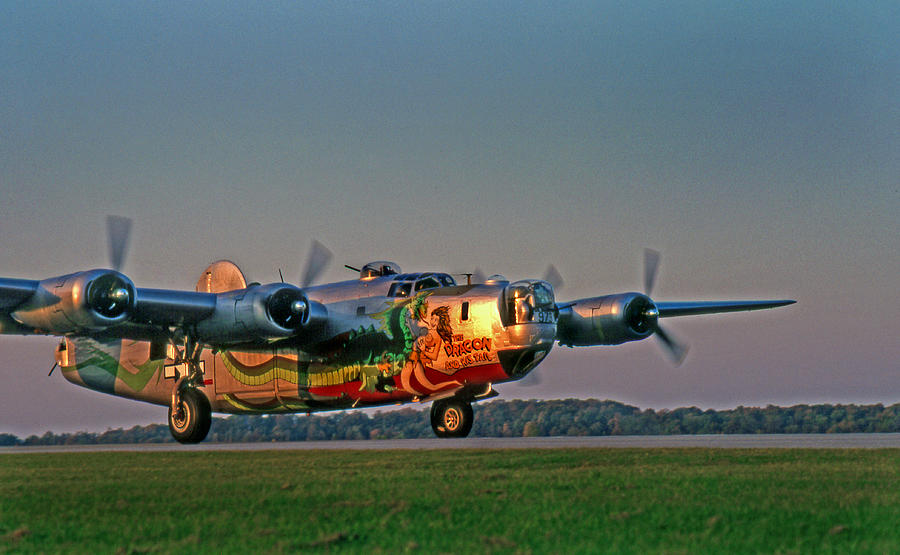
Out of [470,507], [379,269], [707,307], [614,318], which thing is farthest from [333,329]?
[470,507]

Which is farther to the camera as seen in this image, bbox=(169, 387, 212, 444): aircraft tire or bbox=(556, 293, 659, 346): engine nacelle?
bbox=(556, 293, 659, 346): engine nacelle

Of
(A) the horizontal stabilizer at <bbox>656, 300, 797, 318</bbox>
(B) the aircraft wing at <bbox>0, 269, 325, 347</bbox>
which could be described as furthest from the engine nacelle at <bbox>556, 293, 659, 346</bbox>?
(B) the aircraft wing at <bbox>0, 269, 325, 347</bbox>

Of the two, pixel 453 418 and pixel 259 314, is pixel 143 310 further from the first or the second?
pixel 453 418

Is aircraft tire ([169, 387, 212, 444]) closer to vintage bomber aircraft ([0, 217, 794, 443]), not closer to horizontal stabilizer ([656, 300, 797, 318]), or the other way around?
vintage bomber aircraft ([0, 217, 794, 443])

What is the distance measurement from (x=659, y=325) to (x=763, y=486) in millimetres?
17130

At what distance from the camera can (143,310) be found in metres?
22.7

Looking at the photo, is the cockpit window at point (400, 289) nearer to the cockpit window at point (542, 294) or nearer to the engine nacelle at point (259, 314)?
the engine nacelle at point (259, 314)

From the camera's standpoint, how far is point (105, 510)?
338 inches

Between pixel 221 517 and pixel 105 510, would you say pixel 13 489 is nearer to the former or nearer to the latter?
pixel 105 510

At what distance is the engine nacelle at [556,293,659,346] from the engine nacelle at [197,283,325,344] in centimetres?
718

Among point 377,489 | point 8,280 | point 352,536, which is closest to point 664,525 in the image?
point 352,536

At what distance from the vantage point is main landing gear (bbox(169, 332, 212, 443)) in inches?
956

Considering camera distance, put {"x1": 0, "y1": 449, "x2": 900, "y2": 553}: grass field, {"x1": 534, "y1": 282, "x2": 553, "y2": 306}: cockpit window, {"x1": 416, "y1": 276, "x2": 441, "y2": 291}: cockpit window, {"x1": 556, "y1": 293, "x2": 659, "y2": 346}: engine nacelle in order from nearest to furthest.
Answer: {"x1": 0, "y1": 449, "x2": 900, "y2": 553}: grass field < {"x1": 534, "y1": 282, "x2": 553, "y2": 306}: cockpit window < {"x1": 416, "y1": 276, "x2": 441, "y2": 291}: cockpit window < {"x1": 556, "y1": 293, "x2": 659, "y2": 346}: engine nacelle

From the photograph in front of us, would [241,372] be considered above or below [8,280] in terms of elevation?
below
